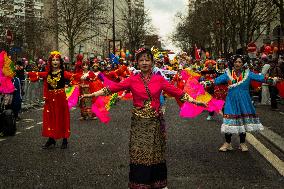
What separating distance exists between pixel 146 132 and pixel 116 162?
10.6ft

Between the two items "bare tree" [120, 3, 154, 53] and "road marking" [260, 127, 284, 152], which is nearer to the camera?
"road marking" [260, 127, 284, 152]

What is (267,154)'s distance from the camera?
33.3 feet

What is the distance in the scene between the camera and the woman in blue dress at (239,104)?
10383 millimetres

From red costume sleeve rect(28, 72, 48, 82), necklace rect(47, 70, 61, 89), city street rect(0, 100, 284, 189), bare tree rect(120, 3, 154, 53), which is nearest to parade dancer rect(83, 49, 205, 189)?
city street rect(0, 100, 284, 189)

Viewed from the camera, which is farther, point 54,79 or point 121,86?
point 54,79

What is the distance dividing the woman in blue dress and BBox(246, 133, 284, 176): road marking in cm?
40

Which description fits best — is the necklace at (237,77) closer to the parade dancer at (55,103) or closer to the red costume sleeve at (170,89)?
the parade dancer at (55,103)

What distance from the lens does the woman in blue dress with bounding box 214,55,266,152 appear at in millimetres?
10383

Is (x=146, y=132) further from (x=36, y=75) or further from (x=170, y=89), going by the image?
(x=36, y=75)

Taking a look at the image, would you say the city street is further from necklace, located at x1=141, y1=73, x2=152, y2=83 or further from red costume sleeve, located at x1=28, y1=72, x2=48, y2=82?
necklace, located at x1=141, y1=73, x2=152, y2=83

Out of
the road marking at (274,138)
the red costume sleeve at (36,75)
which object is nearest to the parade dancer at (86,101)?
the red costume sleeve at (36,75)

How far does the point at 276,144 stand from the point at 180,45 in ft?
344

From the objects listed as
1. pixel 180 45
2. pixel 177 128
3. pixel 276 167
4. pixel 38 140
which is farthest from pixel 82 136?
pixel 180 45

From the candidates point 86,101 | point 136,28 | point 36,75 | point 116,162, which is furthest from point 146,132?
point 136,28
